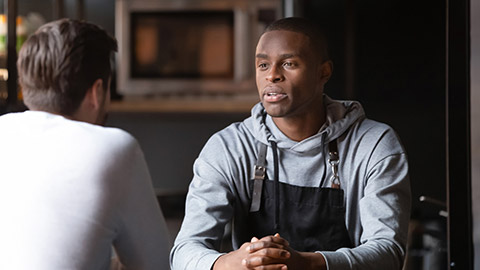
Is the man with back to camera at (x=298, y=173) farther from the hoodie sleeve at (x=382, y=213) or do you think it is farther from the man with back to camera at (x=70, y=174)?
the man with back to camera at (x=70, y=174)

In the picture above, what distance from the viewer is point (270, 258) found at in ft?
3.95

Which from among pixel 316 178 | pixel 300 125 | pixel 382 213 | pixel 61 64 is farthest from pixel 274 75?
pixel 61 64

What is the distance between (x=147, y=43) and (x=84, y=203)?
204 centimetres

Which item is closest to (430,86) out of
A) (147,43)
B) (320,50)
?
(147,43)

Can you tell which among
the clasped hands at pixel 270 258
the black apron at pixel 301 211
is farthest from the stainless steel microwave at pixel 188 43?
the clasped hands at pixel 270 258

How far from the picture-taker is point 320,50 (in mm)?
1436

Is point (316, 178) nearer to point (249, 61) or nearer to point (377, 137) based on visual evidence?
point (377, 137)

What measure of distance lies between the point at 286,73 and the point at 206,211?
0.33 meters

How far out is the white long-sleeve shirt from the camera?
3.43 ft

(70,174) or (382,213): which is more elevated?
(70,174)

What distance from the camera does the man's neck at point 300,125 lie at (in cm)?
144

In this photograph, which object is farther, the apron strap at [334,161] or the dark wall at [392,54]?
the dark wall at [392,54]

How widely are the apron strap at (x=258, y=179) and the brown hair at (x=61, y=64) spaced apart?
16.6 inches

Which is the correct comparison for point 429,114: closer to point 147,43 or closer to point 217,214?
point 147,43
